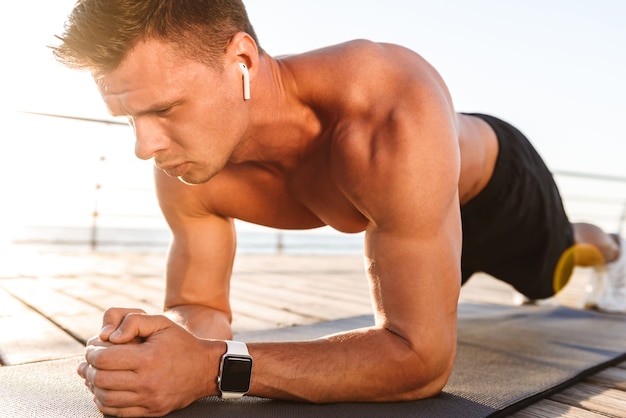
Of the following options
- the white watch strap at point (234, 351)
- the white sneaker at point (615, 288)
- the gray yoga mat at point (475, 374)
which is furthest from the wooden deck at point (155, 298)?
the white watch strap at point (234, 351)

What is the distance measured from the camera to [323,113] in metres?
1.58

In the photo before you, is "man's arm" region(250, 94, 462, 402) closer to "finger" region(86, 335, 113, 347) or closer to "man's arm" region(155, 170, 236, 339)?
"finger" region(86, 335, 113, 347)

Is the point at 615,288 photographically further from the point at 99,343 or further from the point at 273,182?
the point at 99,343

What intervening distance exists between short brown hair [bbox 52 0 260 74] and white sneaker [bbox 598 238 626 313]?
8.13ft

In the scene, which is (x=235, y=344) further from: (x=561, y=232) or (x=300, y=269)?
(x=300, y=269)

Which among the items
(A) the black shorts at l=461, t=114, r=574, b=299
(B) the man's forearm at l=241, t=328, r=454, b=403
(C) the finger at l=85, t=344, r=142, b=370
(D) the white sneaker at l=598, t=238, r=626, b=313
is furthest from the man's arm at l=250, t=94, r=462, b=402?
(D) the white sneaker at l=598, t=238, r=626, b=313

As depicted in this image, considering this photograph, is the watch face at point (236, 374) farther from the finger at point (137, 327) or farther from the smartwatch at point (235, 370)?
the finger at point (137, 327)

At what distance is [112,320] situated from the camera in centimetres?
117

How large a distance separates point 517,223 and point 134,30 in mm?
1691

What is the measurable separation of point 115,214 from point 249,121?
12.1ft

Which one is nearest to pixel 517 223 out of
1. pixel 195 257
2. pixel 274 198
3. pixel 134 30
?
pixel 274 198

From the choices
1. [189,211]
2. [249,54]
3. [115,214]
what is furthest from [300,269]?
[249,54]

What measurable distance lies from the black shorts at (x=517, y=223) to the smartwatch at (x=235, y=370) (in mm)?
1322

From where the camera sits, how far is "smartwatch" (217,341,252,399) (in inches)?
46.4
